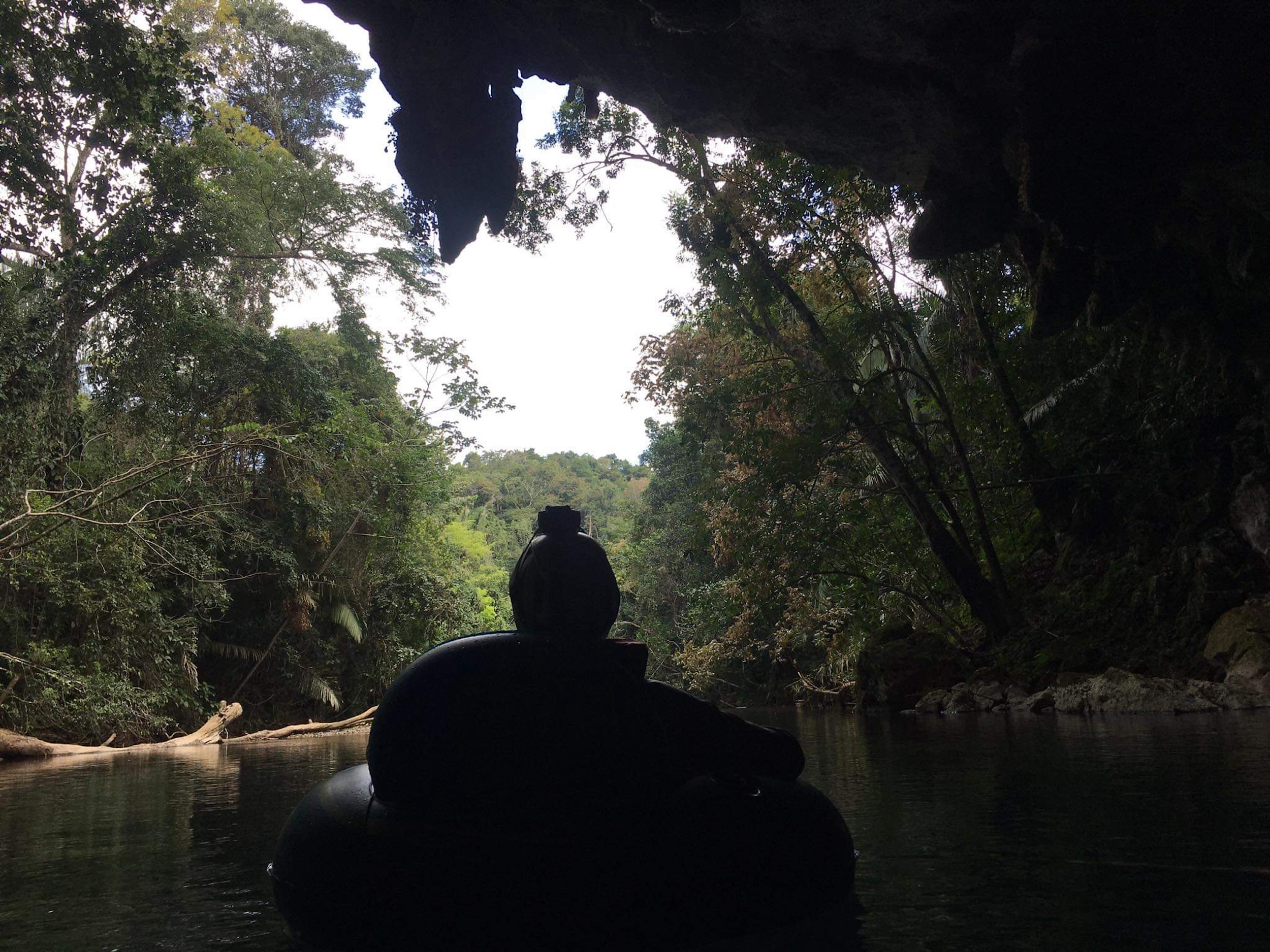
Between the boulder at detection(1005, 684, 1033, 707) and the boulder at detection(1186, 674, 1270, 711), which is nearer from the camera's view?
the boulder at detection(1186, 674, 1270, 711)

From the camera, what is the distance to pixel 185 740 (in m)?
13.5

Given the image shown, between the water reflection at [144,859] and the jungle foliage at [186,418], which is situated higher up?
the jungle foliage at [186,418]

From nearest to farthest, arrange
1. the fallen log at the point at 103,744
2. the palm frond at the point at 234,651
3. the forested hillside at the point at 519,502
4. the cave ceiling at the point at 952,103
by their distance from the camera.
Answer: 1. the cave ceiling at the point at 952,103
2. the fallen log at the point at 103,744
3. the palm frond at the point at 234,651
4. the forested hillside at the point at 519,502

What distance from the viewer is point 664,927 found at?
1817 mm

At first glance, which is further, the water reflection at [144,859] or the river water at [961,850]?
the water reflection at [144,859]

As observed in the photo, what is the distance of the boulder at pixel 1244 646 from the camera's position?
7559 millimetres

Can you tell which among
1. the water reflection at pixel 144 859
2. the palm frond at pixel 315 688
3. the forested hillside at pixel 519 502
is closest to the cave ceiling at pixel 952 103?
the water reflection at pixel 144 859

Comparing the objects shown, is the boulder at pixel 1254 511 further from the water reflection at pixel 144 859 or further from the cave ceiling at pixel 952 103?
the water reflection at pixel 144 859

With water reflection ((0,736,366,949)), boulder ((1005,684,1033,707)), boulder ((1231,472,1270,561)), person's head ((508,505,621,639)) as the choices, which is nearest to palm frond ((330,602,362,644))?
water reflection ((0,736,366,949))

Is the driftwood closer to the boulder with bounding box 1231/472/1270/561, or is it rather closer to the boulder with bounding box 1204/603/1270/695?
the boulder with bounding box 1204/603/1270/695

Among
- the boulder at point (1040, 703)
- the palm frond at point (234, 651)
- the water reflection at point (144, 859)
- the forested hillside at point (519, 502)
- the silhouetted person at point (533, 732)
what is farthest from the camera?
the forested hillside at point (519, 502)

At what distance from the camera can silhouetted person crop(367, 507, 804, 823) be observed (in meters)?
1.85

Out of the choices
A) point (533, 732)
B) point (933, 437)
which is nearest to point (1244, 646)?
point (933, 437)

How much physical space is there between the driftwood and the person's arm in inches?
347
